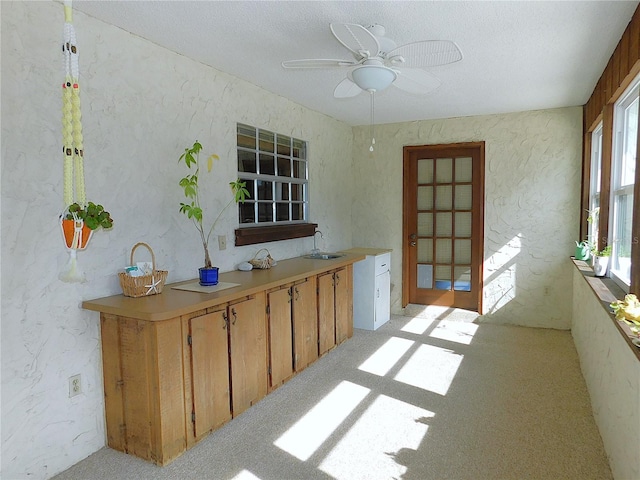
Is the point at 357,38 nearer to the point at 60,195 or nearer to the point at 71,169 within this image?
the point at 71,169

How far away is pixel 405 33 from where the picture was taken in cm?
259

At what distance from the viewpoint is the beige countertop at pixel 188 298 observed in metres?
2.19

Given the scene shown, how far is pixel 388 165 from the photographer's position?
5.45 metres

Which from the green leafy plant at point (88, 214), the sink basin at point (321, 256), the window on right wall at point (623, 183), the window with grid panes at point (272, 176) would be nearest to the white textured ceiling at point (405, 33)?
the window on right wall at point (623, 183)

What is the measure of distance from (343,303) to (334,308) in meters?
0.22

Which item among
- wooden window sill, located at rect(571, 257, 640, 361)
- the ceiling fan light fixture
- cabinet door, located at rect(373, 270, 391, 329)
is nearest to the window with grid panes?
cabinet door, located at rect(373, 270, 391, 329)

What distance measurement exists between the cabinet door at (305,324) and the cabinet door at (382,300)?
1.26m

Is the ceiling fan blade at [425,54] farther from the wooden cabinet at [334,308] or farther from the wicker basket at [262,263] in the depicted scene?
the wooden cabinet at [334,308]

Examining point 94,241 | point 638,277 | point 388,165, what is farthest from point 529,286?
point 94,241

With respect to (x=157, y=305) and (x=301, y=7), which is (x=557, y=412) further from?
(x=301, y=7)

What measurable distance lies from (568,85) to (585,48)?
98 cm

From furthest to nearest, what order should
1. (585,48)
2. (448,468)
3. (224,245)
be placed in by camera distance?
(224,245) → (585,48) → (448,468)

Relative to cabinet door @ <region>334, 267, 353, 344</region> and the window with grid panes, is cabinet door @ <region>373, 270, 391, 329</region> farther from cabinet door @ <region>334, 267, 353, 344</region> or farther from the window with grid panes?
the window with grid panes

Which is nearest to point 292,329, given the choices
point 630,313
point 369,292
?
point 369,292
